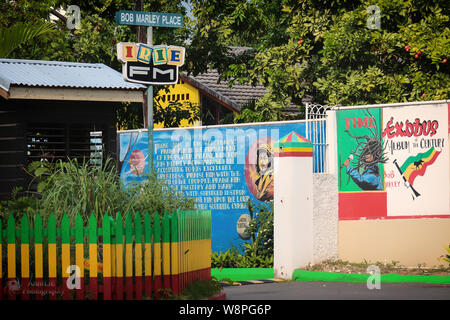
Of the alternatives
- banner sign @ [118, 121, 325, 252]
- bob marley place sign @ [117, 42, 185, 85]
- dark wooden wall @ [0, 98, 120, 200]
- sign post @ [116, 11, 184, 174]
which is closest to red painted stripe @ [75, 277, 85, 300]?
sign post @ [116, 11, 184, 174]

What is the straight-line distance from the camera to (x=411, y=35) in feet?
63.5

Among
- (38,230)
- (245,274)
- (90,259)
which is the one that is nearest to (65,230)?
(38,230)

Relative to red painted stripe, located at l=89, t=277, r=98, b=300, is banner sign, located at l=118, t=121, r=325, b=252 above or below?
above

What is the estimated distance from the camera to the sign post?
14.2 metres

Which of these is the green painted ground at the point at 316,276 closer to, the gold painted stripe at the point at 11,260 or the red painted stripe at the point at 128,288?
the red painted stripe at the point at 128,288

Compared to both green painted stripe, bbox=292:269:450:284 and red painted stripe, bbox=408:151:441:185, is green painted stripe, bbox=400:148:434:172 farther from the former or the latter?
green painted stripe, bbox=292:269:450:284

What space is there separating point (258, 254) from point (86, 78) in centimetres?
507

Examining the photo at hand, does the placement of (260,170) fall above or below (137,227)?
above

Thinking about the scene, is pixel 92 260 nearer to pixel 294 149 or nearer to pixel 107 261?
→ pixel 107 261

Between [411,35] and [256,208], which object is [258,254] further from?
[411,35]

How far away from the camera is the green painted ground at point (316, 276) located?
46.0 feet

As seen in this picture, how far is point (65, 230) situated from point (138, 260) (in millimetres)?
980

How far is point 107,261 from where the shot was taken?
10.2 m

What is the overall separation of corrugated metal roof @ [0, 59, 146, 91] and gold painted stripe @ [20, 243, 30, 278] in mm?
5245
